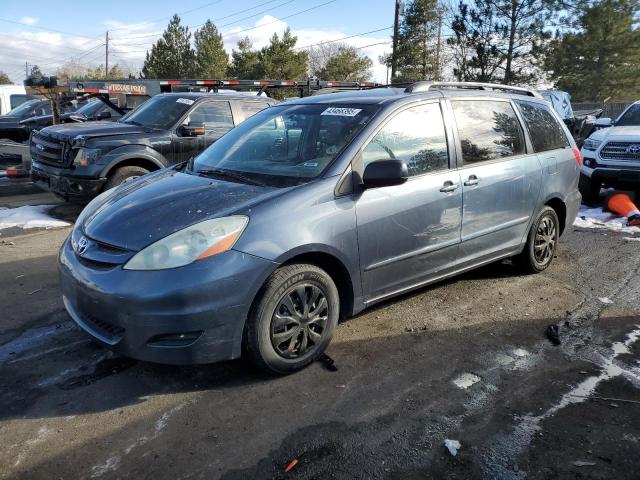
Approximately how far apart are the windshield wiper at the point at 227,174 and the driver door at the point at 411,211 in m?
0.75

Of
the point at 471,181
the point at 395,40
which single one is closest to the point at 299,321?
the point at 471,181

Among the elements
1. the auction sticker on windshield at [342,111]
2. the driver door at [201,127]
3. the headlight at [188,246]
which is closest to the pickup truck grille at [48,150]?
the driver door at [201,127]

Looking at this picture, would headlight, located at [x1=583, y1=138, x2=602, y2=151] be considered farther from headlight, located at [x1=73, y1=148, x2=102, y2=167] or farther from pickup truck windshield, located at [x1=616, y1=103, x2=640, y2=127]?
headlight, located at [x1=73, y1=148, x2=102, y2=167]

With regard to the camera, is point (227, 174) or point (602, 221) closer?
point (227, 174)

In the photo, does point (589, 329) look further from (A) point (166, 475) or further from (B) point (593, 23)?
(B) point (593, 23)

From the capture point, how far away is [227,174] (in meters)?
3.78

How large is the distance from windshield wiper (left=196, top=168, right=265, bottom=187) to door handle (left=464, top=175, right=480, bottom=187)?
171cm

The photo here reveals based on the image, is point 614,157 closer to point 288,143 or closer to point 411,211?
point 411,211

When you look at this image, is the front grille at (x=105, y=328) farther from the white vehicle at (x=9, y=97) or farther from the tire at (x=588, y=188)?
the white vehicle at (x=9, y=97)

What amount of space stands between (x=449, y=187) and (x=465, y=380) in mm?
1482

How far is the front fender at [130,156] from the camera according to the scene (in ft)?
23.3

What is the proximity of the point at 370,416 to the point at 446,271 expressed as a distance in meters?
1.66

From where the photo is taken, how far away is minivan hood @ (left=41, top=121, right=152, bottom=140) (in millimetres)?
7270

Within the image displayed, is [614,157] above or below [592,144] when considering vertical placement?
below
